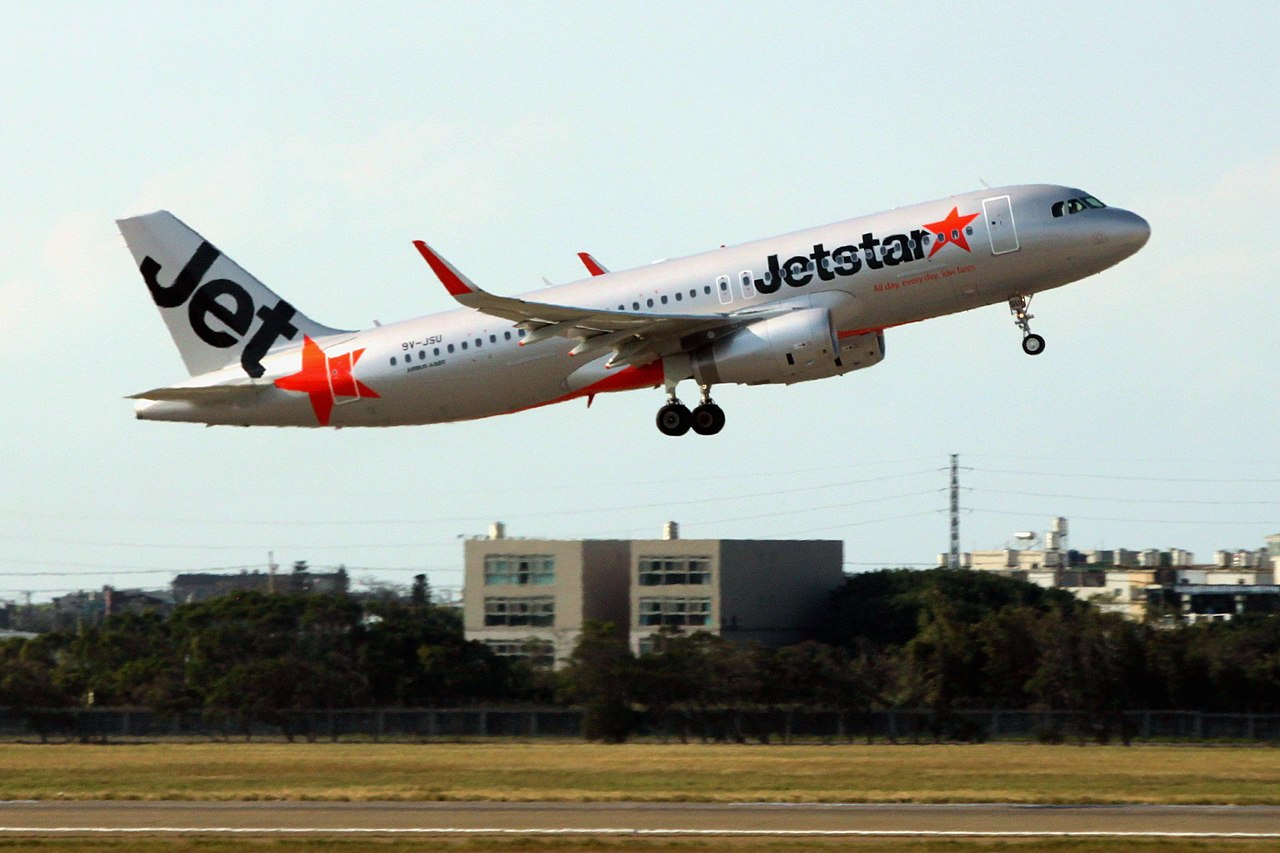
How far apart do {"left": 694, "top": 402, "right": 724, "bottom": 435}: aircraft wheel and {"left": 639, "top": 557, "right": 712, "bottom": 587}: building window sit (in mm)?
54649

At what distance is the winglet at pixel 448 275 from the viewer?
40.4 metres

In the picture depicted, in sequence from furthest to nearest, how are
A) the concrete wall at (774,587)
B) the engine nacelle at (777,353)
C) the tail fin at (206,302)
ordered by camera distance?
1. the concrete wall at (774,587)
2. the tail fin at (206,302)
3. the engine nacelle at (777,353)

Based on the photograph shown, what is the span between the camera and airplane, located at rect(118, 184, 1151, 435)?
4328 centimetres

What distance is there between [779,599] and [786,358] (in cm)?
6454

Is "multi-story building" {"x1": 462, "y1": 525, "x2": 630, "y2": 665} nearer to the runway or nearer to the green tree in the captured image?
the green tree

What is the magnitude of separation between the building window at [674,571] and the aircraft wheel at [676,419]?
54.3 meters

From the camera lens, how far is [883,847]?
3231cm

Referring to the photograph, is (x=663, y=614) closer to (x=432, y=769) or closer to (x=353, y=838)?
(x=432, y=769)

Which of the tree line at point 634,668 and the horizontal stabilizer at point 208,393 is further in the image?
the tree line at point 634,668

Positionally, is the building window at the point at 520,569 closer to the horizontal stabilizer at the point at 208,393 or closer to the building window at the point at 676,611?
the building window at the point at 676,611

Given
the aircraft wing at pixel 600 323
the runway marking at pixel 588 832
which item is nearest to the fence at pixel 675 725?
the aircraft wing at pixel 600 323

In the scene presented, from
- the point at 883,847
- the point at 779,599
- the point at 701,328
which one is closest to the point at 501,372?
the point at 701,328

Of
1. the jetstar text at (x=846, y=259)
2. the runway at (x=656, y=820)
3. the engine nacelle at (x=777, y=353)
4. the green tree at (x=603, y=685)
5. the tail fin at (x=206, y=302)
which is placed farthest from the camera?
the green tree at (x=603, y=685)

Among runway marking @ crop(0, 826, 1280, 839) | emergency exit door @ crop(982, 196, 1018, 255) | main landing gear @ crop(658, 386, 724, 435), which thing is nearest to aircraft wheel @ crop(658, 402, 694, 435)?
main landing gear @ crop(658, 386, 724, 435)
